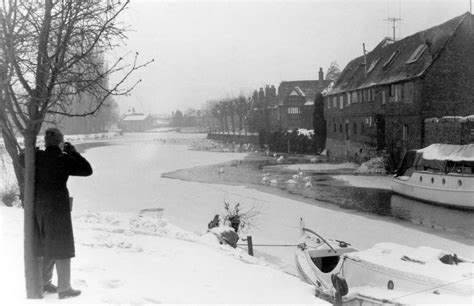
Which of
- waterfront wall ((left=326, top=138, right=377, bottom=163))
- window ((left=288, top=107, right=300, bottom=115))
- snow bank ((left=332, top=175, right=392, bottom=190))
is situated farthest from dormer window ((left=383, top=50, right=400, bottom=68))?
window ((left=288, top=107, right=300, bottom=115))

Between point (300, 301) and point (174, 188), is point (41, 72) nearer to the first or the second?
point (300, 301)

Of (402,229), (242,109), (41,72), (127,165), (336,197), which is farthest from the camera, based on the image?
(242,109)

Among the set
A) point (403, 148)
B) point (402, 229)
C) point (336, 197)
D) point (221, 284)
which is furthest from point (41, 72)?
point (403, 148)

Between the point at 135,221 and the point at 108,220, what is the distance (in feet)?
2.77

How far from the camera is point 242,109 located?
11388cm

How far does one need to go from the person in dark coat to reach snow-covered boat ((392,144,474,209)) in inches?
919

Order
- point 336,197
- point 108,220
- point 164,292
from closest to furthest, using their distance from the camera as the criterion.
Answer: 1. point 164,292
2. point 108,220
3. point 336,197

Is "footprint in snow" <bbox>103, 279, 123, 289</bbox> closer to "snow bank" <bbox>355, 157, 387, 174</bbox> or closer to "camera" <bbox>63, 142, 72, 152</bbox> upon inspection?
"camera" <bbox>63, 142, 72, 152</bbox>

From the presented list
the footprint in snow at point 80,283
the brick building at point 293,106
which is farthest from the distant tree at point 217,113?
the footprint in snow at point 80,283

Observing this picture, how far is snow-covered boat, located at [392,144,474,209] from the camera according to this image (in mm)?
24828

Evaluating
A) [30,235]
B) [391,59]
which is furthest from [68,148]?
[391,59]

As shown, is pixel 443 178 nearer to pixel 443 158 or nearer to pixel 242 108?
pixel 443 158

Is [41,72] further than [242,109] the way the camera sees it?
No

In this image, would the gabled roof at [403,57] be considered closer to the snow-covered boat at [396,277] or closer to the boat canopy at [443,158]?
the boat canopy at [443,158]
